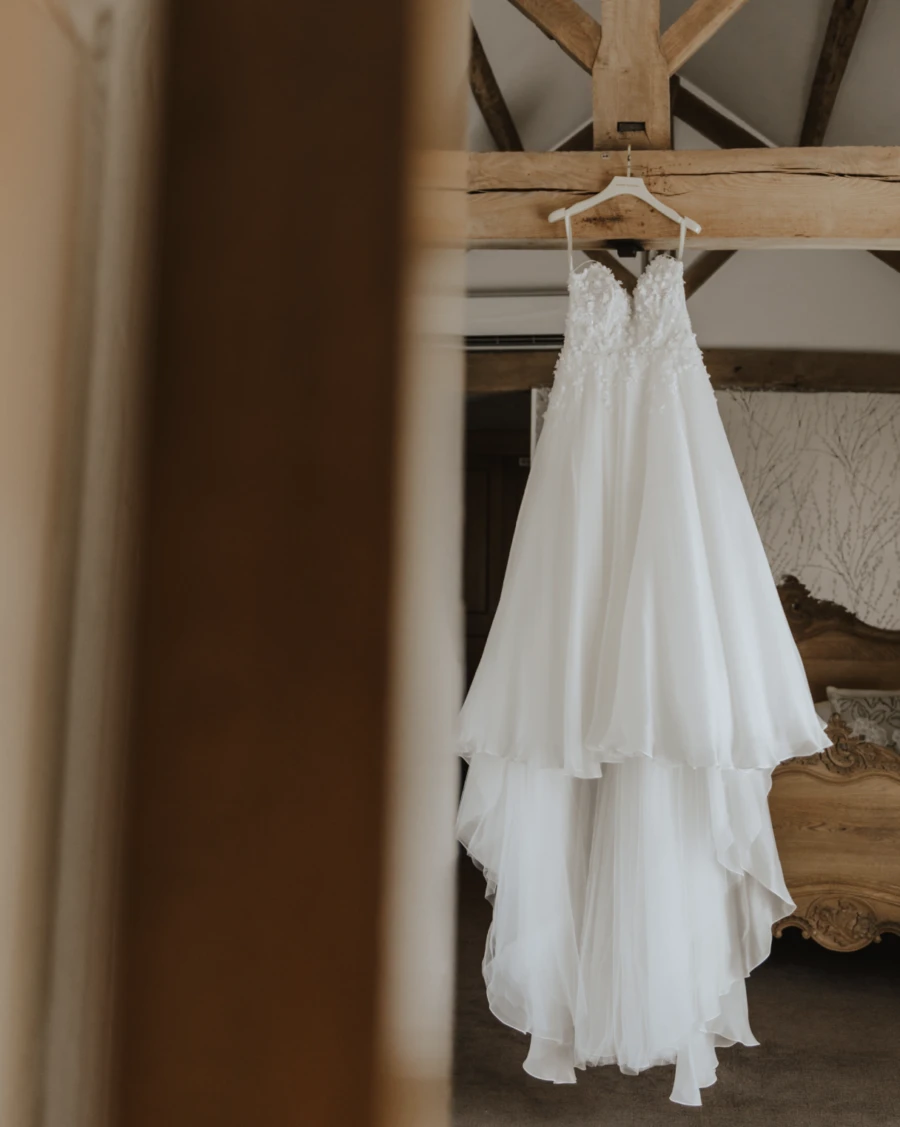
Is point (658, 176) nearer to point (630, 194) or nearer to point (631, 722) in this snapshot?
point (630, 194)

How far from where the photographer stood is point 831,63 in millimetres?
3311

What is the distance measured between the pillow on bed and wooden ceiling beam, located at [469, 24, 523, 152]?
9.02ft

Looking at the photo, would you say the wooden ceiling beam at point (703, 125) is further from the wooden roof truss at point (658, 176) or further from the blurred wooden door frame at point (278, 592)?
the blurred wooden door frame at point (278, 592)

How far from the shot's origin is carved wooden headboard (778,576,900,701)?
4.18 metres

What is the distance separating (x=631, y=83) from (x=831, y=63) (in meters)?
1.72

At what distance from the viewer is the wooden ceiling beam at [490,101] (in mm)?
3436

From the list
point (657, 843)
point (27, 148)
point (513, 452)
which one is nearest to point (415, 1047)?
point (27, 148)

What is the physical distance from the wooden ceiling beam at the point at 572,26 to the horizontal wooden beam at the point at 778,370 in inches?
82.5

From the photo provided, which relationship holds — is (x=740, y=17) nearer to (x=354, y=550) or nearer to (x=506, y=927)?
(x=506, y=927)

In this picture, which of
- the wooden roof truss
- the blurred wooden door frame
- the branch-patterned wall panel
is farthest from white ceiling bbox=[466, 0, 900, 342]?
the blurred wooden door frame

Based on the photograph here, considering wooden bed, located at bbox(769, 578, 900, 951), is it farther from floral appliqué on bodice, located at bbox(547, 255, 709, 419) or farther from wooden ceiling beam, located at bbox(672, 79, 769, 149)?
wooden ceiling beam, located at bbox(672, 79, 769, 149)

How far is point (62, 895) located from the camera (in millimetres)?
139

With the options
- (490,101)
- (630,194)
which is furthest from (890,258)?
(630,194)

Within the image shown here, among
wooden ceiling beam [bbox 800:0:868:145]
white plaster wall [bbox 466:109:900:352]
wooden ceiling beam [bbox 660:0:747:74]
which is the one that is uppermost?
wooden ceiling beam [bbox 800:0:868:145]
